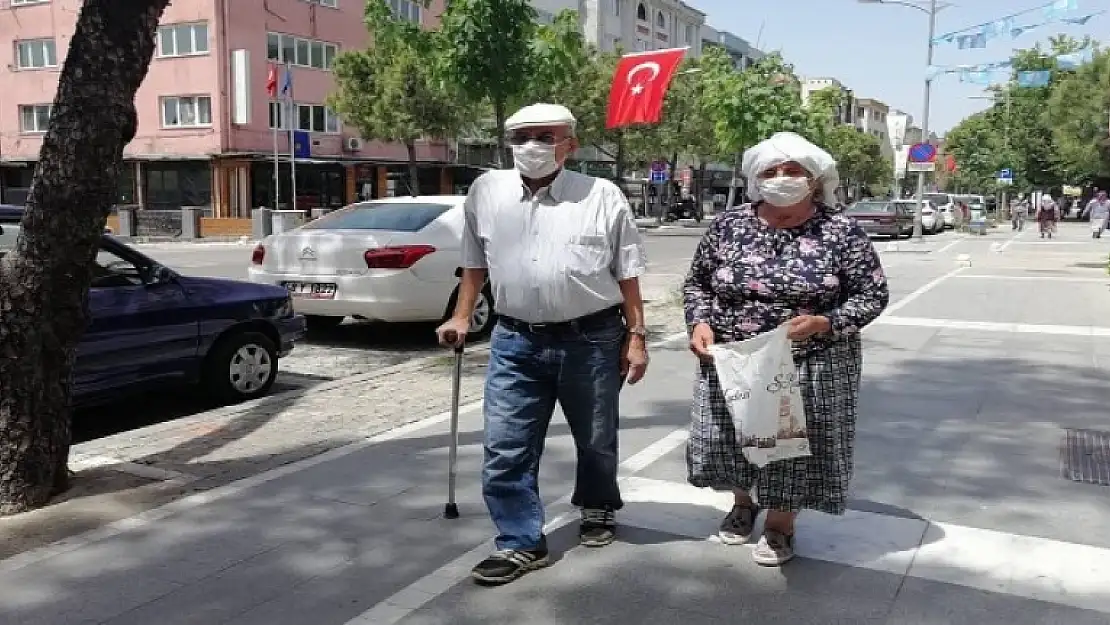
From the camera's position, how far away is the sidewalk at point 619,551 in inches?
140

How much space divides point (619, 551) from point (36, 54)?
42.2 m

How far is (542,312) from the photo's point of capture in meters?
3.76

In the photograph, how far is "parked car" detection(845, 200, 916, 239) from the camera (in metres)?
33.5

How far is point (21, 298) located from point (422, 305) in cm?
472

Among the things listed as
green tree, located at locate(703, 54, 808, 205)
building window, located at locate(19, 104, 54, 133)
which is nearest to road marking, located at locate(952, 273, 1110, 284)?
green tree, located at locate(703, 54, 808, 205)

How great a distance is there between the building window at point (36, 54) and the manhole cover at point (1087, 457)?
40.8 metres

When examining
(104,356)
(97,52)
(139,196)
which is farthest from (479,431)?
(139,196)

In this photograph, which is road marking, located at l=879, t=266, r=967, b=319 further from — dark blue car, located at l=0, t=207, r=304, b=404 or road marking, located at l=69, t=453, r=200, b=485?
road marking, located at l=69, t=453, r=200, b=485

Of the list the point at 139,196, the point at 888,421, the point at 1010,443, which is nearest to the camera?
the point at 1010,443

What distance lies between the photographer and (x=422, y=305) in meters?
9.23

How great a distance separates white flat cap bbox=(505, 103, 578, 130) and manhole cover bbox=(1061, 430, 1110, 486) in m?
3.38

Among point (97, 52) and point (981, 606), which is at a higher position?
point (97, 52)

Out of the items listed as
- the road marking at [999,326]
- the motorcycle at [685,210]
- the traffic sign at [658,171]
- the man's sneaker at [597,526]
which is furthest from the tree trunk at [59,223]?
the motorcycle at [685,210]

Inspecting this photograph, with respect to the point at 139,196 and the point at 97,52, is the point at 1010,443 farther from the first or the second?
the point at 139,196
